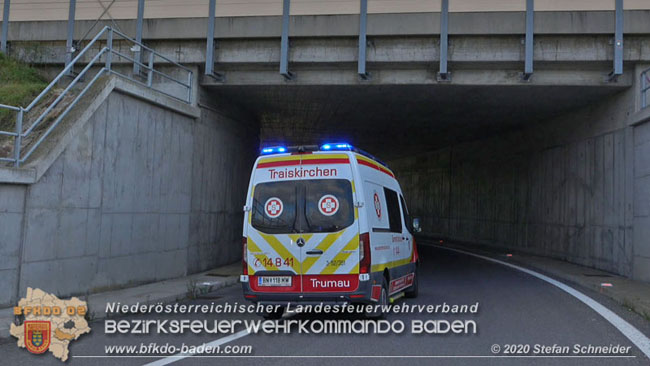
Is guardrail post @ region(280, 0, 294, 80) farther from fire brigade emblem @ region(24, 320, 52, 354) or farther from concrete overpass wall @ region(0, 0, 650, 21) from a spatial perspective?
fire brigade emblem @ region(24, 320, 52, 354)

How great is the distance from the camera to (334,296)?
7441 mm

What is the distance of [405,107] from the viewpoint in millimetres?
18828

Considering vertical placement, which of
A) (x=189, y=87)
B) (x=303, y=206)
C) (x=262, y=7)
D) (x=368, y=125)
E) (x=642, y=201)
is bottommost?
(x=303, y=206)

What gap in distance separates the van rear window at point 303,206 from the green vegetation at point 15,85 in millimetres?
6497

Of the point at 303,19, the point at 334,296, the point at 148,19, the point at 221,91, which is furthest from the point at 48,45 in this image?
the point at 334,296

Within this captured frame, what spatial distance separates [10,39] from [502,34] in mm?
13596

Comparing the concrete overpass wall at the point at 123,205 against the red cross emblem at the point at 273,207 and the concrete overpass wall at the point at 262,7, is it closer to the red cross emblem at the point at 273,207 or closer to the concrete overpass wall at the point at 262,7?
the concrete overpass wall at the point at 262,7

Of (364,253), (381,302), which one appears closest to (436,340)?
(381,302)

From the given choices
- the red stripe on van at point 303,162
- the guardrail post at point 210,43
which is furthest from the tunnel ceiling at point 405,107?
the red stripe on van at point 303,162

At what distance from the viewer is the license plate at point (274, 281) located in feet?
24.9

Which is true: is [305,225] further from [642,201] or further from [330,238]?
[642,201]

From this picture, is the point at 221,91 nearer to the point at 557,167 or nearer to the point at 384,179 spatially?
the point at 384,179

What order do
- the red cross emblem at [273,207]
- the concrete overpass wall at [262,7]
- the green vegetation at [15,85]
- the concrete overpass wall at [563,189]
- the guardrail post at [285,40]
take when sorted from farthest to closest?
the guardrail post at [285,40] → the concrete overpass wall at [262,7] → the concrete overpass wall at [563,189] → the green vegetation at [15,85] → the red cross emblem at [273,207]

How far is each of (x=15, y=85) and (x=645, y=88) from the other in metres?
15.3
